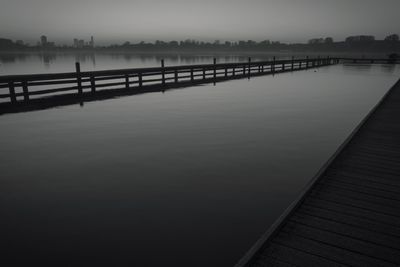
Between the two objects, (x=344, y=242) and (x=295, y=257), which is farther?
(x=344, y=242)

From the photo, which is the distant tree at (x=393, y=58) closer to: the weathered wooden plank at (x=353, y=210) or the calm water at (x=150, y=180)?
the calm water at (x=150, y=180)

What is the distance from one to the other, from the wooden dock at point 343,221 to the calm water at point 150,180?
2.85 ft

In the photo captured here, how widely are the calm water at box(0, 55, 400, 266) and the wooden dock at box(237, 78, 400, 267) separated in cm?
87

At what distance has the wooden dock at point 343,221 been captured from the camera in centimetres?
370

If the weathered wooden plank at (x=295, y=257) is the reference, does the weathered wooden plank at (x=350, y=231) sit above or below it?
above

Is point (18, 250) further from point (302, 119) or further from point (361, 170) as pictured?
point (302, 119)

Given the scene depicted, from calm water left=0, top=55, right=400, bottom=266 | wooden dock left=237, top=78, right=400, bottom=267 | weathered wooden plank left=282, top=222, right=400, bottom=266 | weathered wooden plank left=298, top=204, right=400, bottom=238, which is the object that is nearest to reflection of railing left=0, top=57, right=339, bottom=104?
calm water left=0, top=55, right=400, bottom=266

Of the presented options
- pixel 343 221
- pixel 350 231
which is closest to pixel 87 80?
pixel 343 221

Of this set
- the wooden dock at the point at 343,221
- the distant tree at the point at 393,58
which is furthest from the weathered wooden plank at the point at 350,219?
the distant tree at the point at 393,58

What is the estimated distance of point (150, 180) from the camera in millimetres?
7203

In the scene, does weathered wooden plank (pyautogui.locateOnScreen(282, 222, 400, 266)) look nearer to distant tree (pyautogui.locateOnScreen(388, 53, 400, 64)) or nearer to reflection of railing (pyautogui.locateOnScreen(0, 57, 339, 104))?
reflection of railing (pyautogui.locateOnScreen(0, 57, 339, 104))

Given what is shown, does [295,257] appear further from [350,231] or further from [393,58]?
[393,58]

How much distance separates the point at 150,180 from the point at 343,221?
4.24m

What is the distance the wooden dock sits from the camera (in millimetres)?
3701
